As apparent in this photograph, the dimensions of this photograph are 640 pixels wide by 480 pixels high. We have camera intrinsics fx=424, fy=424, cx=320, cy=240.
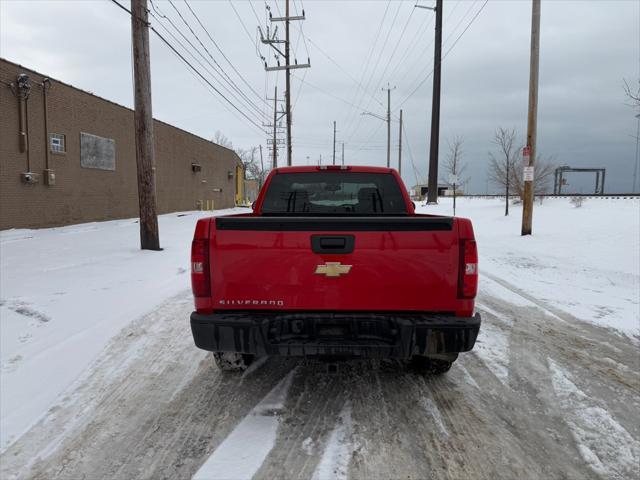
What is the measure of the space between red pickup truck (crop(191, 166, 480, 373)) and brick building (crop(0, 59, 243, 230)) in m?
13.2

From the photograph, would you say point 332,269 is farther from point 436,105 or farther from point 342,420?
point 436,105

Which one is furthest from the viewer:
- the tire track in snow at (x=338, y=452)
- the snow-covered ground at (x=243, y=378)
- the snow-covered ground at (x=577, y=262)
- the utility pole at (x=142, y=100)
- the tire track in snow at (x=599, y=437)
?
the utility pole at (x=142, y=100)

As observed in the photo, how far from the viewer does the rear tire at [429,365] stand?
3639mm

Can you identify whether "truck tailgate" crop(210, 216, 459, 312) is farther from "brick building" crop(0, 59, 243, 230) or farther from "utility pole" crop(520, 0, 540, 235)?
"brick building" crop(0, 59, 243, 230)

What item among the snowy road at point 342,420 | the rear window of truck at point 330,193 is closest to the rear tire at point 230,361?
the snowy road at point 342,420

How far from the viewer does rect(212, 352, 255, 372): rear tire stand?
12.2 ft

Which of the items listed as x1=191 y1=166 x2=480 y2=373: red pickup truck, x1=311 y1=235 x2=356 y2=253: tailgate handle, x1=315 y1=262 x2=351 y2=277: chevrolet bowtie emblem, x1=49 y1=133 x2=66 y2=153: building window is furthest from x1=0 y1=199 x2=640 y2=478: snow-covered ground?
x1=49 y1=133 x2=66 y2=153: building window

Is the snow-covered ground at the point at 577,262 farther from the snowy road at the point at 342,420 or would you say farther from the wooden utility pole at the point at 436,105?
the wooden utility pole at the point at 436,105

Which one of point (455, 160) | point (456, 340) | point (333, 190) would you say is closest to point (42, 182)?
point (333, 190)

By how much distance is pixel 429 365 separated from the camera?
3.69 m

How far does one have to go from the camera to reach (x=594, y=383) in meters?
3.68

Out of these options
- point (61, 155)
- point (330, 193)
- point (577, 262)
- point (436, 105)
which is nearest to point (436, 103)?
point (436, 105)

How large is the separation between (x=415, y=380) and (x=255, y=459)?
1.66m

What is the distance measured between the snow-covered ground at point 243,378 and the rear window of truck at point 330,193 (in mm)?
1736
